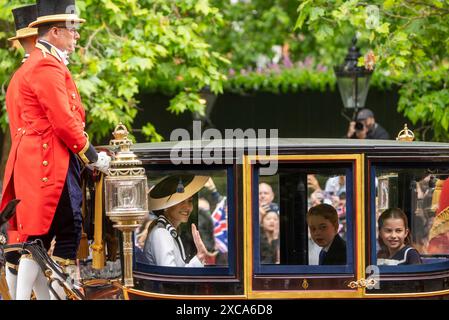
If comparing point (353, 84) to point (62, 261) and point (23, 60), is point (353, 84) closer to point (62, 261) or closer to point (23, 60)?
point (23, 60)

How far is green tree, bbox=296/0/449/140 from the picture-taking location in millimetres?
10867

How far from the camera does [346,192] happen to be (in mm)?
6238

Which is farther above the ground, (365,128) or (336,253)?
(365,128)

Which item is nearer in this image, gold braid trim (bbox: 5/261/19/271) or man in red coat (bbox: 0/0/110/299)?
man in red coat (bbox: 0/0/110/299)

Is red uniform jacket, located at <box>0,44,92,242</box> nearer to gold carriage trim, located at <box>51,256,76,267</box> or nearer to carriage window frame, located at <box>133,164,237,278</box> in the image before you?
gold carriage trim, located at <box>51,256,76,267</box>

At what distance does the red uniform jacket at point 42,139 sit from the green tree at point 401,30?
194 inches

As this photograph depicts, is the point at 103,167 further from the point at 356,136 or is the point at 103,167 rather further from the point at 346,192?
the point at 356,136

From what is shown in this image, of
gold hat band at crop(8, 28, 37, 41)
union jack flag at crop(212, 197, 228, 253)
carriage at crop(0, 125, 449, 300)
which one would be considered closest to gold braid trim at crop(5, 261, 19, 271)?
carriage at crop(0, 125, 449, 300)

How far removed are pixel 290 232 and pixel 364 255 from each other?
577 mm

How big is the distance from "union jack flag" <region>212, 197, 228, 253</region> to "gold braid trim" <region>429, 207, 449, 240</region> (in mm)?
1123

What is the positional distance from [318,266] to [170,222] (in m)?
0.83

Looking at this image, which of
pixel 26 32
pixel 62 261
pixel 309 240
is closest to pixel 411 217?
pixel 309 240

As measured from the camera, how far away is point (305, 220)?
6625 millimetres

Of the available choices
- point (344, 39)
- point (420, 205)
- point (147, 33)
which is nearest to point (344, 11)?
point (147, 33)
